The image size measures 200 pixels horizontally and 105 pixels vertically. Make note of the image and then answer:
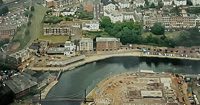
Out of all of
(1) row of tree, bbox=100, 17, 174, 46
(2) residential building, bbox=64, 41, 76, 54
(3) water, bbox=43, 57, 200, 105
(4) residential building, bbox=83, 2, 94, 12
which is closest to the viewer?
(3) water, bbox=43, 57, 200, 105

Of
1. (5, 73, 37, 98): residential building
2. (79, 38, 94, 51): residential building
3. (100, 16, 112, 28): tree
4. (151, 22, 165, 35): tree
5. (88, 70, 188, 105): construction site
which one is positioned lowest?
(88, 70, 188, 105): construction site

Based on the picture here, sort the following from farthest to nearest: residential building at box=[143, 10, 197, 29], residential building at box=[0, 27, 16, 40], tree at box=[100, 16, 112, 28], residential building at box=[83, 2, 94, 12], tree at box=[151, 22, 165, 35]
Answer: residential building at box=[83, 2, 94, 12], residential building at box=[143, 10, 197, 29], tree at box=[100, 16, 112, 28], tree at box=[151, 22, 165, 35], residential building at box=[0, 27, 16, 40]

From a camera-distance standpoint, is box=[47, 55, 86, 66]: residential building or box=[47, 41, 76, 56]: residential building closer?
box=[47, 55, 86, 66]: residential building

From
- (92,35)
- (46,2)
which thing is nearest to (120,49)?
(92,35)

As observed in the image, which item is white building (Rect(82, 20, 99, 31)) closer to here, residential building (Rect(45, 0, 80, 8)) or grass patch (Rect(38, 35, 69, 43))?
grass patch (Rect(38, 35, 69, 43))

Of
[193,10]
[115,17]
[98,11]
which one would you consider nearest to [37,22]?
[98,11]

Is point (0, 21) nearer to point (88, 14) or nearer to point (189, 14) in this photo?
point (88, 14)

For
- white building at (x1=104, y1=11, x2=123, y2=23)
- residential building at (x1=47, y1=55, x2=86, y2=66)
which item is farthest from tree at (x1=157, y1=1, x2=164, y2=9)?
residential building at (x1=47, y1=55, x2=86, y2=66)
